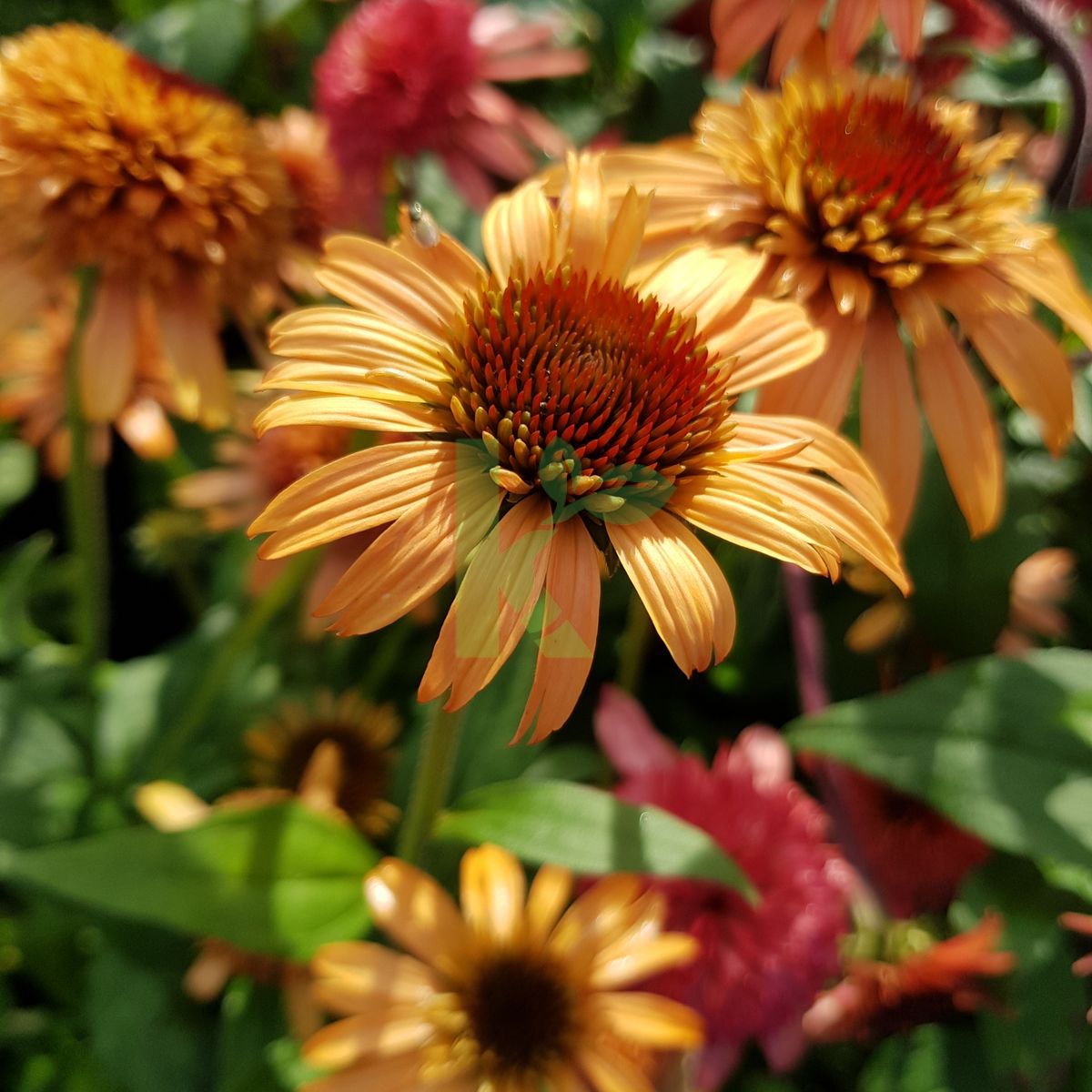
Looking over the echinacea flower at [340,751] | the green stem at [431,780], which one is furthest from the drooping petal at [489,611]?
the echinacea flower at [340,751]

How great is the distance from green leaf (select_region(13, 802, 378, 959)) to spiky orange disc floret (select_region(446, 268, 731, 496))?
26 cm

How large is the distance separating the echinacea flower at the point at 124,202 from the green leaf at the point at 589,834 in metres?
0.37

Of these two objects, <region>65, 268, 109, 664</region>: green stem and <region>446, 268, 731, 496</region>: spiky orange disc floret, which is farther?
<region>65, 268, 109, 664</region>: green stem

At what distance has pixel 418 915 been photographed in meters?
0.58

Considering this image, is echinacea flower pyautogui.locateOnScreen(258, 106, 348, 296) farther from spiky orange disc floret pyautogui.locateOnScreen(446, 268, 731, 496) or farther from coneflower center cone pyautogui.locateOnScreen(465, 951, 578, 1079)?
coneflower center cone pyautogui.locateOnScreen(465, 951, 578, 1079)

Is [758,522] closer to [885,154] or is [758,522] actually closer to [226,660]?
[885,154]

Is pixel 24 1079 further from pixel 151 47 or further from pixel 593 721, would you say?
pixel 151 47

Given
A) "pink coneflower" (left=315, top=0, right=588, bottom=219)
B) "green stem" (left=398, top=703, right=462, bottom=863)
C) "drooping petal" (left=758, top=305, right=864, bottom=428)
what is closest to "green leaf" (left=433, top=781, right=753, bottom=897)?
Answer: "green stem" (left=398, top=703, right=462, bottom=863)

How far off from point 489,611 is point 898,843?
47 cm

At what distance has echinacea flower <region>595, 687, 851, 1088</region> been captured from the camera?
2.05ft

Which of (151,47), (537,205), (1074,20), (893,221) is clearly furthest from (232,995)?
(1074,20)

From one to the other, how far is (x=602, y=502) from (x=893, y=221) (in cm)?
28

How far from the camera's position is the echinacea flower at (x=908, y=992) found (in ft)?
2.07

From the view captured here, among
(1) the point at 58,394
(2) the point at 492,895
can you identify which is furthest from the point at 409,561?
(1) the point at 58,394
